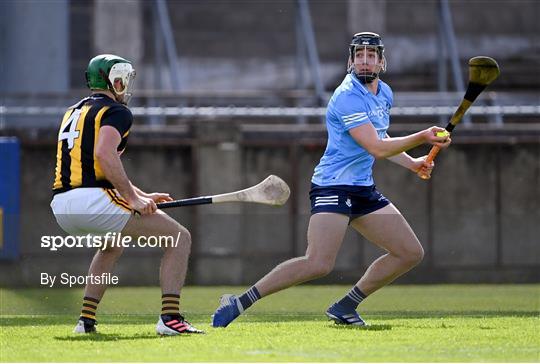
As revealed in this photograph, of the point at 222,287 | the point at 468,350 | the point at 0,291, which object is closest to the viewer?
the point at 468,350

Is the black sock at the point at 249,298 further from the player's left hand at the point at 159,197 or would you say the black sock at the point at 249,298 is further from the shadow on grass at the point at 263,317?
the shadow on grass at the point at 263,317

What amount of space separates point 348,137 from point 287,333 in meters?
1.50

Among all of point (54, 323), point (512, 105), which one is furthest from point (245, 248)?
point (54, 323)

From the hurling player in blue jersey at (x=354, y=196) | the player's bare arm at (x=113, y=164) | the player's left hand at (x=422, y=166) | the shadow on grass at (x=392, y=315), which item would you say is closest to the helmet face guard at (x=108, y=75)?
the player's bare arm at (x=113, y=164)

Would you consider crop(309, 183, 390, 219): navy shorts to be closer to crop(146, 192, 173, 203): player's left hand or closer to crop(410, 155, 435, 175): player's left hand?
crop(410, 155, 435, 175): player's left hand

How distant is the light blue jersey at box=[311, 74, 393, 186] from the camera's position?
10.3 metres

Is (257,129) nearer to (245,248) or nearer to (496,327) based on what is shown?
(245,248)

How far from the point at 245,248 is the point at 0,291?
3.77 m

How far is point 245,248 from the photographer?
764 inches

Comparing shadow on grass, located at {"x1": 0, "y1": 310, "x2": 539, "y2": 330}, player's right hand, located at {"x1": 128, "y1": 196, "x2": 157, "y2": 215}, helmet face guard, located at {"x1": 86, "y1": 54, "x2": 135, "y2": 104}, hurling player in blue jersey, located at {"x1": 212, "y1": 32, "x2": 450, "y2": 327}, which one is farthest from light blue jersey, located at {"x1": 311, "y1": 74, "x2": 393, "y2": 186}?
helmet face guard, located at {"x1": 86, "y1": 54, "x2": 135, "y2": 104}

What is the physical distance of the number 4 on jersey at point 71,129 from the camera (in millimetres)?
9797

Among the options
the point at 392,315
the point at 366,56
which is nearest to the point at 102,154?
the point at 366,56

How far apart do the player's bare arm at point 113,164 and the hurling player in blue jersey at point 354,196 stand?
114cm

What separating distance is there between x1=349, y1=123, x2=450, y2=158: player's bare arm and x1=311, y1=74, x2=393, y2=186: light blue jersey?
11 cm
